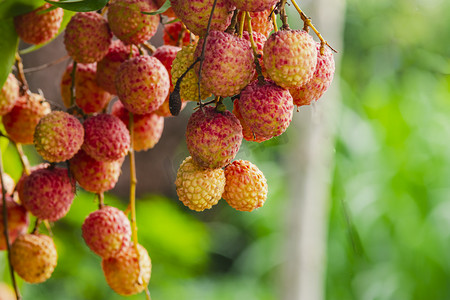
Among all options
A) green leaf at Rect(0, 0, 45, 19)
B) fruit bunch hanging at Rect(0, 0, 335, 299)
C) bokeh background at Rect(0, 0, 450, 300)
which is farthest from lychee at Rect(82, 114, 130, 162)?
bokeh background at Rect(0, 0, 450, 300)

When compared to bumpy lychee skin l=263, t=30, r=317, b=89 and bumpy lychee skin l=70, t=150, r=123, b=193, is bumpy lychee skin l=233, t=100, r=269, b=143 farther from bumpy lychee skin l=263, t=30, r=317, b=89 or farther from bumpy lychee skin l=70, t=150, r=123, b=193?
bumpy lychee skin l=70, t=150, r=123, b=193

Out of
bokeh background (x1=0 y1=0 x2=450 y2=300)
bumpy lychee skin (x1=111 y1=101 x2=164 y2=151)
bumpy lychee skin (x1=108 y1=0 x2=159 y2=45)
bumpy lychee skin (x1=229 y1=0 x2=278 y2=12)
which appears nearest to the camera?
bumpy lychee skin (x1=229 y1=0 x2=278 y2=12)

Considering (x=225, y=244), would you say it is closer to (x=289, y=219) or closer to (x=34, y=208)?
(x=289, y=219)

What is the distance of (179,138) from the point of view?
7.05ft

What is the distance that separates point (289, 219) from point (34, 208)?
0.98 m

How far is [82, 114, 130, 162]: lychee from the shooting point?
442mm

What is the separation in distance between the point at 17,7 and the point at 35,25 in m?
0.02

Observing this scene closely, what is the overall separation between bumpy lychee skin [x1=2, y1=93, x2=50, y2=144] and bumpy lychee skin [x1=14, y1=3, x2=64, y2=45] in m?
0.07

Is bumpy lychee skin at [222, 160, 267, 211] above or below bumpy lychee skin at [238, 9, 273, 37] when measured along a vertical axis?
below

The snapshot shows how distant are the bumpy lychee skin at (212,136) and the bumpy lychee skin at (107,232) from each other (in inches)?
7.3

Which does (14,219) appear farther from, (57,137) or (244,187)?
(244,187)

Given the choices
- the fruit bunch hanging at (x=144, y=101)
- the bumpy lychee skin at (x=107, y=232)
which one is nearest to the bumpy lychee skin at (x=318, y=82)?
the fruit bunch hanging at (x=144, y=101)

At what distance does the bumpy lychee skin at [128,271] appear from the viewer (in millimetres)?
478

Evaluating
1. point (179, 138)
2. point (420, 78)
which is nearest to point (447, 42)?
point (420, 78)
